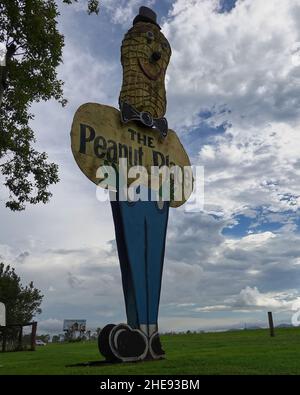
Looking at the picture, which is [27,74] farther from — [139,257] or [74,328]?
[74,328]

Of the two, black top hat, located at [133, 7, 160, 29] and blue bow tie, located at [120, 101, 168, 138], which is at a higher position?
black top hat, located at [133, 7, 160, 29]

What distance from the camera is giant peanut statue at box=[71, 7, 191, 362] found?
7.70 meters

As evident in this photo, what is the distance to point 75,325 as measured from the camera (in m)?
34.2

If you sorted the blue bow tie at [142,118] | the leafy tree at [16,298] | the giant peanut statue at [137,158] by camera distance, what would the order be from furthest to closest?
the leafy tree at [16,298], the blue bow tie at [142,118], the giant peanut statue at [137,158]

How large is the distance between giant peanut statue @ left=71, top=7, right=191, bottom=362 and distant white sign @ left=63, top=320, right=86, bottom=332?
26372 millimetres

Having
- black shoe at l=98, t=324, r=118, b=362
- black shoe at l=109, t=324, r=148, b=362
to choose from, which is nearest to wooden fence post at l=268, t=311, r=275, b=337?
black shoe at l=109, t=324, r=148, b=362

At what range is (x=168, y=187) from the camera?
9328 mm

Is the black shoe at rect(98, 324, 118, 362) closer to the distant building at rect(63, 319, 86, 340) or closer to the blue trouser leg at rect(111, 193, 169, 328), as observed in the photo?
the blue trouser leg at rect(111, 193, 169, 328)

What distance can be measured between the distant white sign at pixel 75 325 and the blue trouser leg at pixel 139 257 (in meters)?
27.1

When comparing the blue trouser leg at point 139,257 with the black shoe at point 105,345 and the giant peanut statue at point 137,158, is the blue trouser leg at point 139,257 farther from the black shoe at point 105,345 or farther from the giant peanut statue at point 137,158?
the black shoe at point 105,345

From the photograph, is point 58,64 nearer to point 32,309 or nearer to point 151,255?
point 151,255

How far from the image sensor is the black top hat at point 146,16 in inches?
375

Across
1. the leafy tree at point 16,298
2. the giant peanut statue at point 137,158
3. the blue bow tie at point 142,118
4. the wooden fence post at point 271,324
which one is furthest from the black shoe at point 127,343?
the leafy tree at point 16,298

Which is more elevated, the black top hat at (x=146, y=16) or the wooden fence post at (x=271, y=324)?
the black top hat at (x=146, y=16)
